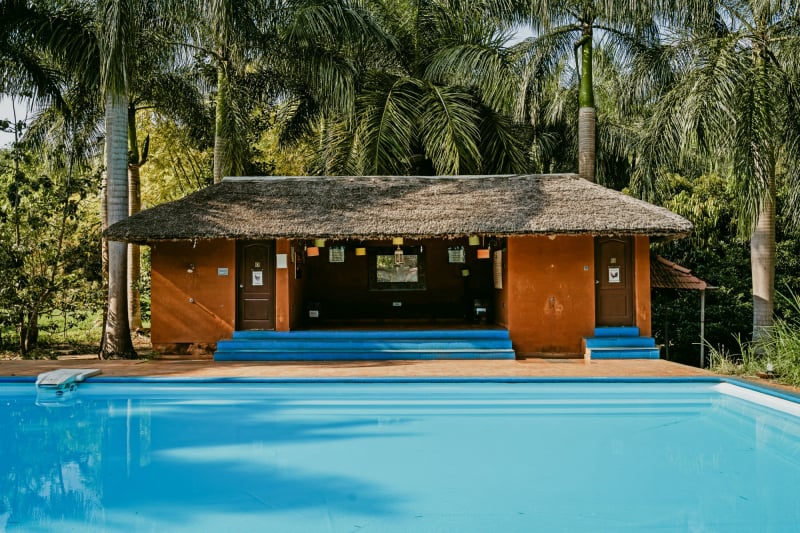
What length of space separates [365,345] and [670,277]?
6169 mm

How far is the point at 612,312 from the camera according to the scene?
476 inches

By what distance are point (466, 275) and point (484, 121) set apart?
4116 mm

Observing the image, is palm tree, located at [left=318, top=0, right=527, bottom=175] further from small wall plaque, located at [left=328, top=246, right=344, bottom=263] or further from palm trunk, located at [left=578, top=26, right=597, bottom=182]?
small wall plaque, located at [left=328, top=246, right=344, bottom=263]

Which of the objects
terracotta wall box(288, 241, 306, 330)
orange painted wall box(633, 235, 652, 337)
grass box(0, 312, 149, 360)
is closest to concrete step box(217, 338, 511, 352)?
terracotta wall box(288, 241, 306, 330)

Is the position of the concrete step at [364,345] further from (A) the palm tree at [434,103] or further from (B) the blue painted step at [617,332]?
(A) the palm tree at [434,103]

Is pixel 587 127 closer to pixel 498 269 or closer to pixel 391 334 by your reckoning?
pixel 498 269

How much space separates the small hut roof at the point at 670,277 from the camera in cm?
1249

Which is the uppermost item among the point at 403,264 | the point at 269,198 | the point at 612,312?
the point at 269,198

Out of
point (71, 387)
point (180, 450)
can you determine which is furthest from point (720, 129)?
point (71, 387)

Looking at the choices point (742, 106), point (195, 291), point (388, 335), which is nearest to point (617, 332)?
point (388, 335)

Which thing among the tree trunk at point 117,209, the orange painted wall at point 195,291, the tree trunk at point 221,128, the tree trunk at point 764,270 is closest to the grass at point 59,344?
the tree trunk at point 117,209

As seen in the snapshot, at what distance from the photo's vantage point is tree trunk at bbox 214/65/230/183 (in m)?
14.2

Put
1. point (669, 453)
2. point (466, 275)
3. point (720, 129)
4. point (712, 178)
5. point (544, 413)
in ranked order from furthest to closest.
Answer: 1. point (712, 178)
2. point (466, 275)
3. point (720, 129)
4. point (544, 413)
5. point (669, 453)

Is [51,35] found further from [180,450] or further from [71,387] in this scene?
[180,450]
